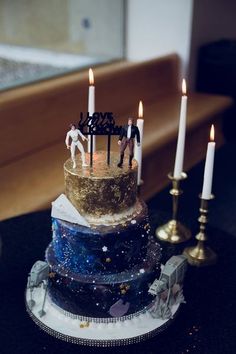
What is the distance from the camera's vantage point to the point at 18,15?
3.30m

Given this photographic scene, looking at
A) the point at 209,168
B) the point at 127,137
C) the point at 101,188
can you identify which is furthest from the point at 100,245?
the point at 209,168

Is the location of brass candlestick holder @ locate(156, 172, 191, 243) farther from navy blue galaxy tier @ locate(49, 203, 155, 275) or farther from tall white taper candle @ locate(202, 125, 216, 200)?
navy blue galaxy tier @ locate(49, 203, 155, 275)

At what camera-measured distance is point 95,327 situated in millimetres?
1090

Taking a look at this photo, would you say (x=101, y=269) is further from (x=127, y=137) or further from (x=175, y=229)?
(x=175, y=229)

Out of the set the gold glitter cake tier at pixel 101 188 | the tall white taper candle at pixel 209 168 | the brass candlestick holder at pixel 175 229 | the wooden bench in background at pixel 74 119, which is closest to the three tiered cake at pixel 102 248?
the gold glitter cake tier at pixel 101 188

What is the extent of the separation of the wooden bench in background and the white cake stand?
0.89 meters

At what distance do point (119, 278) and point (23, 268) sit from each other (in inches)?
14.0

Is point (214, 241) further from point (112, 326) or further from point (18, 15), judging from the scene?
point (18, 15)

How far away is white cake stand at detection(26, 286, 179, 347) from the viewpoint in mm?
1055

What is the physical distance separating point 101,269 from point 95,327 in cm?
13

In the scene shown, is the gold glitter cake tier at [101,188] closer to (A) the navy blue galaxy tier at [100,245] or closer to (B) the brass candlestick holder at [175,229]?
(A) the navy blue galaxy tier at [100,245]

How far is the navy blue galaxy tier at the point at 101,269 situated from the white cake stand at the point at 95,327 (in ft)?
0.07

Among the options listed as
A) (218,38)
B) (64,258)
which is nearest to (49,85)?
(64,258)

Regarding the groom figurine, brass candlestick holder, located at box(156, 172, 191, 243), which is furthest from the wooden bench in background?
the groom figurine
